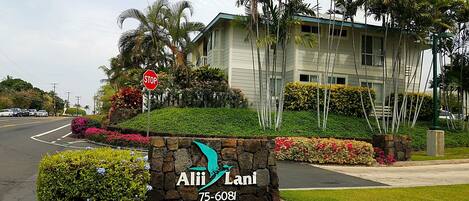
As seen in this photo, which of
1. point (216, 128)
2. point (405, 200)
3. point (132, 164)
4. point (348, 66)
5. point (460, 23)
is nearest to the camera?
point (132, 164)

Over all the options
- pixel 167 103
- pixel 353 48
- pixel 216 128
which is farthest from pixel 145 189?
pixel 353 48

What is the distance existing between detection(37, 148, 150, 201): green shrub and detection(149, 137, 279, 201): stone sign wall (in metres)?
0.87

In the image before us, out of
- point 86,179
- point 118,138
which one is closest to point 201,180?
point 86,179

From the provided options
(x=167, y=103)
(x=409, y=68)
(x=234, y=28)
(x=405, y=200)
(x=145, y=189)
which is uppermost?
(x=234, y=28)

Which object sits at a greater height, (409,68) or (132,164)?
(409,68)

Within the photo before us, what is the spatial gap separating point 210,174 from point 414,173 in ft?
30.6

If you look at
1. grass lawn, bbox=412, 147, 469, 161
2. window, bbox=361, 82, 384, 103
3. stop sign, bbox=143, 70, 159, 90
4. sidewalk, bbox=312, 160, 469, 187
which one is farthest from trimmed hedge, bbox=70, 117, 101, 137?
grass lawn, bbox=412, 147, 469, 161

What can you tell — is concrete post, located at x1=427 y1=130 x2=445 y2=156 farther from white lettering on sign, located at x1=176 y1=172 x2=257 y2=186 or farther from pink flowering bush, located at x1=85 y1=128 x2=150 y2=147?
white lettering on sign, located at x1=176 y1=172 x2=257 y2=186

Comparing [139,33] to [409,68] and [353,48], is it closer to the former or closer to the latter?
[353,48]

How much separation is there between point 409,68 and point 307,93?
278 inches

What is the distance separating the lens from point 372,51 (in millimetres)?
29938

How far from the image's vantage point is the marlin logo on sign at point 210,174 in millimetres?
7344

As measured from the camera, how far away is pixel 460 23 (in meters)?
27.2

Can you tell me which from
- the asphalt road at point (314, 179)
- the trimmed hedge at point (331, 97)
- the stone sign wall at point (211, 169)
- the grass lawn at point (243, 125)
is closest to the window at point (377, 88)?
the trimmed hedge at point (331, 97)
